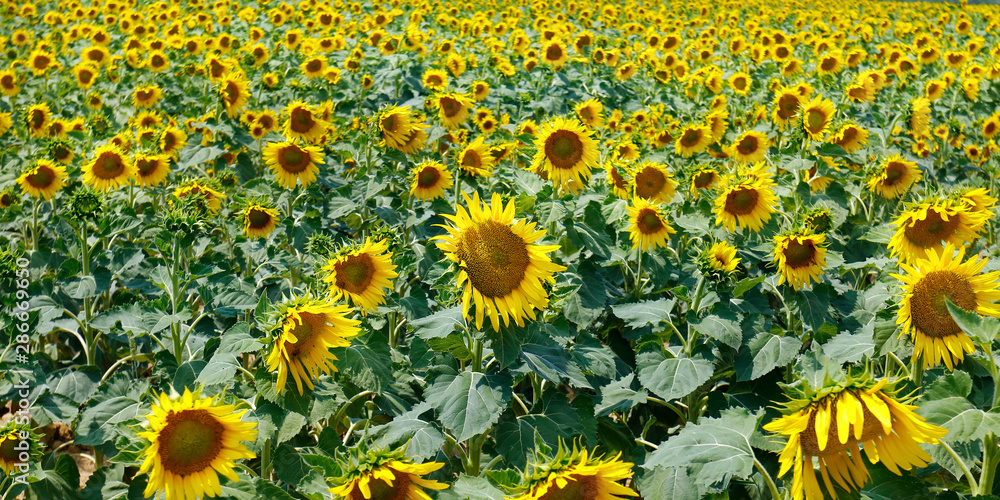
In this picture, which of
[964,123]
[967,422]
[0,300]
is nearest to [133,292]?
[0,300]

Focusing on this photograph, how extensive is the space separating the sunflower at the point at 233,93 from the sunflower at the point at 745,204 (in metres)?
3.95

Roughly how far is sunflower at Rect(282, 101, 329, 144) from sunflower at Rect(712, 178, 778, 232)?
105 inches

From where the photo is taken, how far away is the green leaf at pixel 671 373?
2564 millimetres

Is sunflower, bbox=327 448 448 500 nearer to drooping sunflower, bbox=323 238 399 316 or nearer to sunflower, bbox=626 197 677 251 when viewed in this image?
drooping sunflower, bbox=323 238 399 316

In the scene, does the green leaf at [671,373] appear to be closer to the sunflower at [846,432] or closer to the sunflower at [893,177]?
the sunflower at [846,432]

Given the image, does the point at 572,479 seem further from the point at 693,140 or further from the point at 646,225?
the point at 693,140

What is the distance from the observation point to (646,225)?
3309 mm

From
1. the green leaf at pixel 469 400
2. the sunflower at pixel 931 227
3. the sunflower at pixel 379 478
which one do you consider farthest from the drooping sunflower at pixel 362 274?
the sunflower at pixel 931 227

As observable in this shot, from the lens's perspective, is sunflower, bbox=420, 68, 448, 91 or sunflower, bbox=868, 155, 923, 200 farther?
sunflower, bbox=420, 68, 448, 91

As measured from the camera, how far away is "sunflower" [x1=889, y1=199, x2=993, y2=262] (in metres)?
2.63

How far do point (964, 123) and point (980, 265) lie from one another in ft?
19.4

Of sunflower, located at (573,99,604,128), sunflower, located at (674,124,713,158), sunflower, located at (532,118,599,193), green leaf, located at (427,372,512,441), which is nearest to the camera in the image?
green leaf, located at (427,372,512,441)

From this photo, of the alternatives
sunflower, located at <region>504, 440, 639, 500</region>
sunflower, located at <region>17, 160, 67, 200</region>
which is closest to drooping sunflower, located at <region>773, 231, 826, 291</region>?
sunflower, located at <region>504, 440, 639, 500</region>

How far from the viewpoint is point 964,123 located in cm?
677
